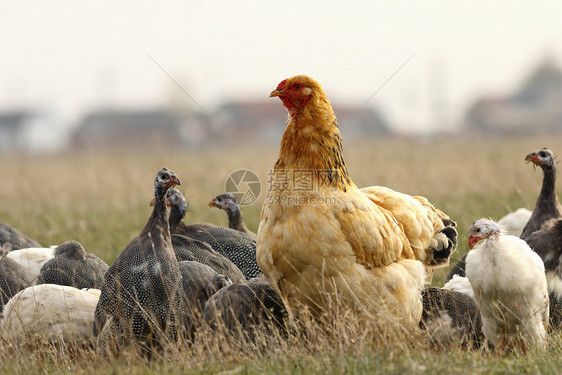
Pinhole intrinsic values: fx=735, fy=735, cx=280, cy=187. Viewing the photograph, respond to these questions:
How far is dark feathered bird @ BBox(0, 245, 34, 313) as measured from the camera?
6.32 metres

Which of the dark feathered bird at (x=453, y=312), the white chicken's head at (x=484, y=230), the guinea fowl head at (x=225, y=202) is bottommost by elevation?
the dark feathered bird at (x=453, y=312)

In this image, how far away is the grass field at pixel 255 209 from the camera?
4.40 m

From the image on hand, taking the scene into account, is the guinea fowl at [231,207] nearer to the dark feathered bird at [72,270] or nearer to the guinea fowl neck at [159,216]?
the dark feathered bird at [72,270]

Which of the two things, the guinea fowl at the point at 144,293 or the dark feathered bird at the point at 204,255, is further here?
the dark feathered bird at the point at 204,255

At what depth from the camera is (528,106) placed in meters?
73.4

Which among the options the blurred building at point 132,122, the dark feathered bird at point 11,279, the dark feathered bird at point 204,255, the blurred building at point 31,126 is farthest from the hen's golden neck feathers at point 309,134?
the blurred building at point 31,126

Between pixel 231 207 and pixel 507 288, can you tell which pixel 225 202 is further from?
pixel 507 288

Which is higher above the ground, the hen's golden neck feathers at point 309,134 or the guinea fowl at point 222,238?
the hen's golden neck feathers at point 309,134

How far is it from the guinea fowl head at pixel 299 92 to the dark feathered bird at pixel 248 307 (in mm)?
1386

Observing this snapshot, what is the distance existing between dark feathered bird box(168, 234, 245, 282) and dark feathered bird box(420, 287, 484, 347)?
1.75 meters

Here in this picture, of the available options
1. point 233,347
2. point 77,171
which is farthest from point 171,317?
point 77,171

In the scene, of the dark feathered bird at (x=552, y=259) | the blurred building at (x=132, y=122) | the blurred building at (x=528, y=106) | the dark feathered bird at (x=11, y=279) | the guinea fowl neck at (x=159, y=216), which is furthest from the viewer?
the blurred building at (x=132, y=122)

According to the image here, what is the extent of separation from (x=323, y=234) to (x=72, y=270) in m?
2.76

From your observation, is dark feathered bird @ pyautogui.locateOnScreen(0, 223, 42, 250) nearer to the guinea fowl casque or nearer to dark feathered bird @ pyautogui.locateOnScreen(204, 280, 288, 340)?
dark feathered bird @ pyautogui.locateOnScreen(204, 280, 288, 340)
